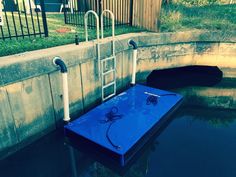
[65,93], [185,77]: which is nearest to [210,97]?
[185,77]

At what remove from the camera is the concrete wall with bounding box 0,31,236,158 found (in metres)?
4.57

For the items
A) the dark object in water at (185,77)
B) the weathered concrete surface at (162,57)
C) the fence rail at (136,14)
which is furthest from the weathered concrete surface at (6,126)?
the dark object in water at (185,77)

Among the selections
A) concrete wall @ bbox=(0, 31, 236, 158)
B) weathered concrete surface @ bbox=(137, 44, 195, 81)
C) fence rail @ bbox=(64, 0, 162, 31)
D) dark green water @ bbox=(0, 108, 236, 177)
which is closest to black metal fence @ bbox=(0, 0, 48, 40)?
concrete wall @ bbox=(0, 31, 236, 158)

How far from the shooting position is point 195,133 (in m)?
6.11

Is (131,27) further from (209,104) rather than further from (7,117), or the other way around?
(7,117)

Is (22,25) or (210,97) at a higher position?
(22,25)

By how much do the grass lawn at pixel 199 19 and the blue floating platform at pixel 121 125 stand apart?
11.8 ft

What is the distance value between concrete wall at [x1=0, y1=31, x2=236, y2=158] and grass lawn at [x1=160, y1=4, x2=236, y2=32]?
59 cm

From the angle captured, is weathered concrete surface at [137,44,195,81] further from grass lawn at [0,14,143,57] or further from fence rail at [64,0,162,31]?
grass lawn at [0,14,143,57]

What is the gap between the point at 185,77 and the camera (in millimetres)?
9867

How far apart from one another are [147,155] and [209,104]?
151 inches

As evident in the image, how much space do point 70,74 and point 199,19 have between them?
7.50 m

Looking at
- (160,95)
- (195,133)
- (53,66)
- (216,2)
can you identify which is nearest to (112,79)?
(160,95)

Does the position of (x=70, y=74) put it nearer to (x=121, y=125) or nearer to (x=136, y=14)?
(x=121, y=125)
